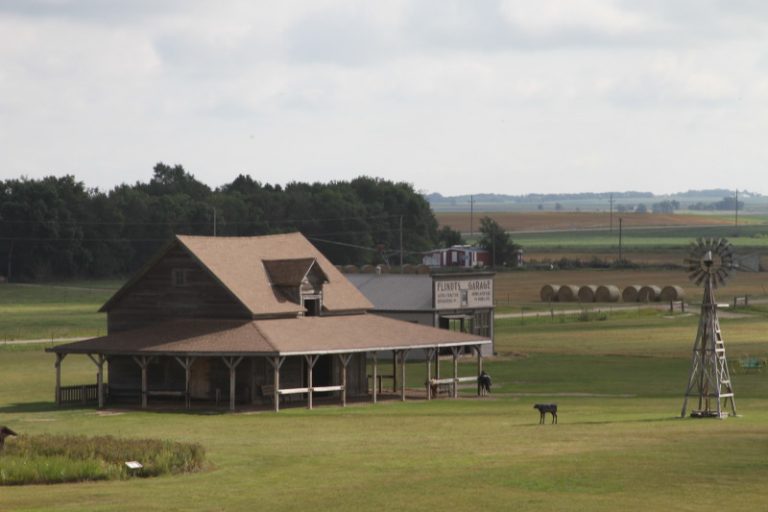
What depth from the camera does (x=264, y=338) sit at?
61438 mm

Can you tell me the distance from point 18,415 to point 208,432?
9.61m

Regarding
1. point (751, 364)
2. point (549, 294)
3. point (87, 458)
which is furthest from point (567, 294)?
point (87, 458)

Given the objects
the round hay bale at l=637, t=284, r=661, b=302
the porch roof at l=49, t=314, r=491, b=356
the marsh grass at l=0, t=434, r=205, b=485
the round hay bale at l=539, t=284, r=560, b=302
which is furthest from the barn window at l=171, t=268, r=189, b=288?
the round hay bale at l=637, t=284, r=661, b=302

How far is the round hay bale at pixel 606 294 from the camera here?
145 meters

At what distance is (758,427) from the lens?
50719 mm

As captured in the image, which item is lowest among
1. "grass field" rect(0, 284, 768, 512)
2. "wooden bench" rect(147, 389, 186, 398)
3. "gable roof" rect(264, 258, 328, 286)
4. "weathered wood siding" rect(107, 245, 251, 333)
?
"grass field" rect(0, 284, 768, 512)

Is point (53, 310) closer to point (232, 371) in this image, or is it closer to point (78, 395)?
point (78, 395)

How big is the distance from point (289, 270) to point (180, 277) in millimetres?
4515

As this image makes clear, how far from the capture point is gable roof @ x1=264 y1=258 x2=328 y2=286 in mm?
67312

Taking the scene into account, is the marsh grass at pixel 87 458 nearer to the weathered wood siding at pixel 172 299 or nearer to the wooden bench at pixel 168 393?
the wooden bench at pixel 168 393

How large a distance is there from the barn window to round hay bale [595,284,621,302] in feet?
272

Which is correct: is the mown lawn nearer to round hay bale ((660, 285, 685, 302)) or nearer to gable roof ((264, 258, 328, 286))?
gable roof ((264, 258, 328, 286))

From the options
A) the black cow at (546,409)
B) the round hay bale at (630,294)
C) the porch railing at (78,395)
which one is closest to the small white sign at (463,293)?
the porch railing at (78,395)

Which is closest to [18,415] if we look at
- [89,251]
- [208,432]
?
[208,432]
